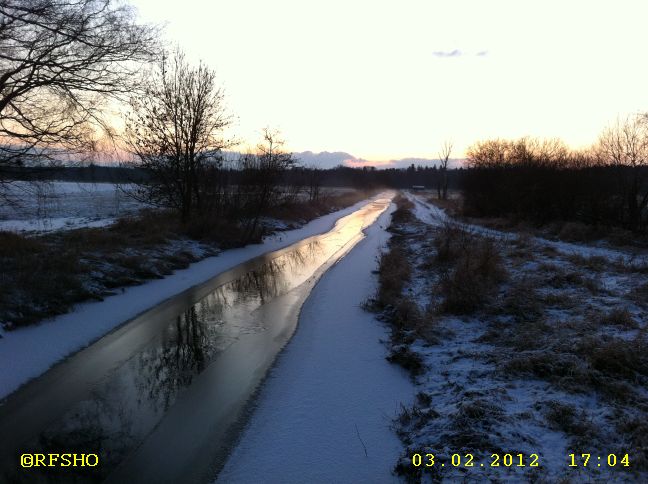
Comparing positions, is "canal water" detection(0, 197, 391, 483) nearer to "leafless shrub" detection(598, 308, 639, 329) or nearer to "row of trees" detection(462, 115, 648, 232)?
"leafless shrub" detection(598, 308, 639, 329)

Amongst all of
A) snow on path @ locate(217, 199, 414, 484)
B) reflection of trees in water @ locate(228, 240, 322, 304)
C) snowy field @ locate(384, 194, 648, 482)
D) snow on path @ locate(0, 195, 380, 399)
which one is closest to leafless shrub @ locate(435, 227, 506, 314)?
snowy field @ locate(384, 194, 648, 482)

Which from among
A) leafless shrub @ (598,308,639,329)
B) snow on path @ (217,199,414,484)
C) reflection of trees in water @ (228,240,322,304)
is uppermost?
leafless shrub @ (598,308,639,329)

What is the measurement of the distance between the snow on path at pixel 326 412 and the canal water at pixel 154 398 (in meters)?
0.27

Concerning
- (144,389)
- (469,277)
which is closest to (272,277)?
(469,277)

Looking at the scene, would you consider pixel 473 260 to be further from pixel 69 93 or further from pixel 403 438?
pixel 69 93

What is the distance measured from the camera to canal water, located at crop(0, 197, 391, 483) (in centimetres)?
396

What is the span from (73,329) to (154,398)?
125 inches

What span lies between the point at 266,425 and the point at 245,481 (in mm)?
932

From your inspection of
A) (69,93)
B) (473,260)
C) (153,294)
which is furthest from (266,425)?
(69,93)

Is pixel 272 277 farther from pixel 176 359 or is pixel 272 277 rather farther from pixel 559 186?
pixel 559 186

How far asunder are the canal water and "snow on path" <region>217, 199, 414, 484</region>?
267 mm

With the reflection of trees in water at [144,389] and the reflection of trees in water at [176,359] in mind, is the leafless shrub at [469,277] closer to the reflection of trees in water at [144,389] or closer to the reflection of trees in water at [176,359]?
the reflection of trees in water at [144,389]

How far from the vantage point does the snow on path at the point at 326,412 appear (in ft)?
13.0

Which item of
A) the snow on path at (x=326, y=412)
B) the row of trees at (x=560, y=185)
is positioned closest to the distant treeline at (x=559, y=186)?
the row of trees at (x=560, y=185)
